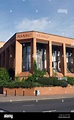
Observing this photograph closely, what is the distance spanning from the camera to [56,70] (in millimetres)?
49906

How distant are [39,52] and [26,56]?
12.1ft

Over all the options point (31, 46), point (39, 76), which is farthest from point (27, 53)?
point (39, 76)

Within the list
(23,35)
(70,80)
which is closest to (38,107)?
(70,80)

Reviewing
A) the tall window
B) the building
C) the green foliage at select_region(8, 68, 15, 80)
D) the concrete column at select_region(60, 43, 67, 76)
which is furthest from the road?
the concrete column at select_region(60, 43, 67, 76)

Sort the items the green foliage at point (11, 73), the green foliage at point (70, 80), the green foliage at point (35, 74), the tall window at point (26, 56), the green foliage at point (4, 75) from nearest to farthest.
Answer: the green foliage at point (35, 74) < the green foliage at point (4, 75) < the green foliage at point (70, 80) < the green foliage at point (11, 73) < the tall window at point (26, 56)

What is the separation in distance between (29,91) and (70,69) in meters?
21.3

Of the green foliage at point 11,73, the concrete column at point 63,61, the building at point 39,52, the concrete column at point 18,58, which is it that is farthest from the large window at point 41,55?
the green foliage at point 11,73

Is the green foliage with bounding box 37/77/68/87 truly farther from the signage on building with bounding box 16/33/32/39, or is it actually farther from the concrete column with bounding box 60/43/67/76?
the signage on building with bounding box 16/33/32/39

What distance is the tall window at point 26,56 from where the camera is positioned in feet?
150

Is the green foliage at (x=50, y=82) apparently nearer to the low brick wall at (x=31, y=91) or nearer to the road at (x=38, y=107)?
the low brick wall at (x=31, y=91)

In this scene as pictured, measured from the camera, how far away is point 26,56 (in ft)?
153

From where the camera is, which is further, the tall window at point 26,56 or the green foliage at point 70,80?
the tall window at point 26,56

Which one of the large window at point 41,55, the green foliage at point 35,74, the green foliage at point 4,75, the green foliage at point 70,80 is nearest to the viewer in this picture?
the green foliage at point 35,74

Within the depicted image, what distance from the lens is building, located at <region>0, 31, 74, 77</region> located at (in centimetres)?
4472
